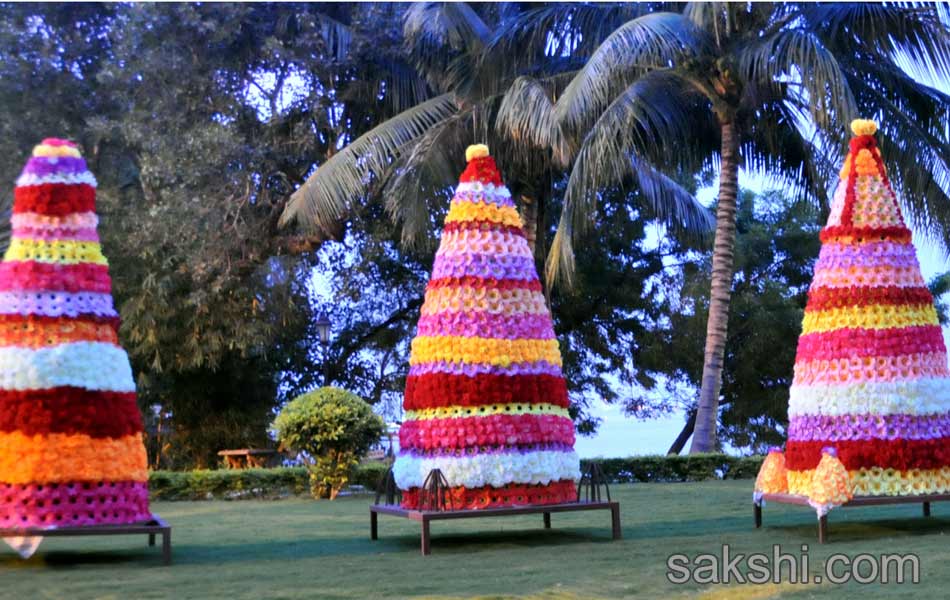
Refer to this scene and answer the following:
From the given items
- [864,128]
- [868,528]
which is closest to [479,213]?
[864,128]

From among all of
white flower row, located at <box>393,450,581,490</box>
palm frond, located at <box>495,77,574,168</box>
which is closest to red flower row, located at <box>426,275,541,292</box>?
white flower row, located at <box>393,450,581,490</box>

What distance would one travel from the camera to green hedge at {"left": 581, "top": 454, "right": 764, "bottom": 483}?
19.1 meters

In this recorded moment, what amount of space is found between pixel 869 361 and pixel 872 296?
0.60 m

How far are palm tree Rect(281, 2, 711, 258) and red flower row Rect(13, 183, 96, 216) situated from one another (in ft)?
29.9

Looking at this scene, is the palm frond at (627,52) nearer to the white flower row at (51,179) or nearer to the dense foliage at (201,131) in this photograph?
the dense foliage at (201,131)

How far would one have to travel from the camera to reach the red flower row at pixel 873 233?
10922 millimetres

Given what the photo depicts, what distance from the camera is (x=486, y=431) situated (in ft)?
34.2

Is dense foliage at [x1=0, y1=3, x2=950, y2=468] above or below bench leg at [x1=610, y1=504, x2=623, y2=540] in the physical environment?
above

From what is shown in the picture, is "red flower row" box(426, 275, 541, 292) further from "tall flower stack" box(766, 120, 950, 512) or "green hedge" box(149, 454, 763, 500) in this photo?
→ "green hedge" box(149, 454, 763, 500)

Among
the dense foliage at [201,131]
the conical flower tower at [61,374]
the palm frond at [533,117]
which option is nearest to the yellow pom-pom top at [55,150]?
the conical flower tower at [61,374]

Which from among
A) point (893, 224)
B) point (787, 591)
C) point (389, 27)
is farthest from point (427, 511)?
point (389, 27)

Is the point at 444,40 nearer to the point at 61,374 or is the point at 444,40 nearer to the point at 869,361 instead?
the point at 869,361

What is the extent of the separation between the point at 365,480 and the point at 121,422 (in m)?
8.49

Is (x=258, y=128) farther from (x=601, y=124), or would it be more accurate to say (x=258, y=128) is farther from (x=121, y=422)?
(x=121, y=422)
